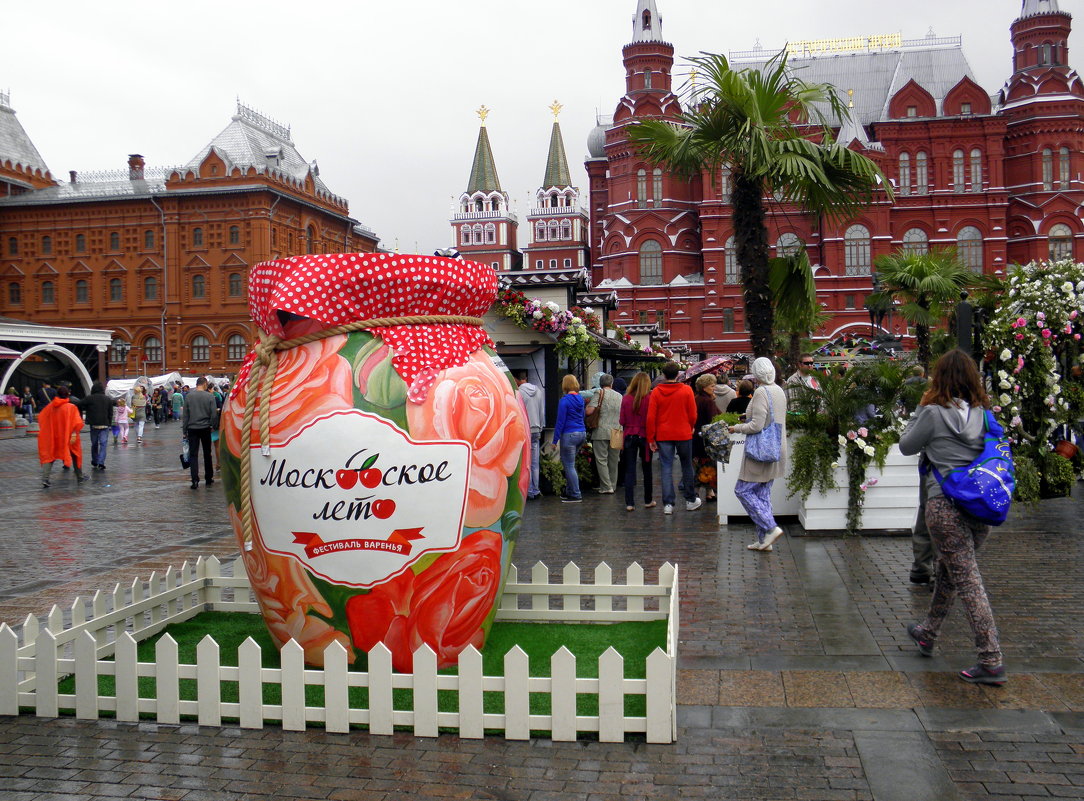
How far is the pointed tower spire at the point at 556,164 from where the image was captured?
108 meters

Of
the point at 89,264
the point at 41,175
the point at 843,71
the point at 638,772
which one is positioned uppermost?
the point at 843,71

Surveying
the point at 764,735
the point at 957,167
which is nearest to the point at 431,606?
the point at 764,735

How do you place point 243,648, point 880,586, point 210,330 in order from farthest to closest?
point 210,330, point 880,586, point 243,648

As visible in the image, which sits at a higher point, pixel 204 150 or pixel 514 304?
pixel 204 150

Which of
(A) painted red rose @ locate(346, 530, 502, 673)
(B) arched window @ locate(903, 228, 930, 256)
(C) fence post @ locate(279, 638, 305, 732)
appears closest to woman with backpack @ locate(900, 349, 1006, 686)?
(A) painted red rose @ locate(346, 530, 502, 673)

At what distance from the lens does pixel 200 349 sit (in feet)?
181

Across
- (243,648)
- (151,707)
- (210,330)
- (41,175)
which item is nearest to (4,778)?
(151,707)

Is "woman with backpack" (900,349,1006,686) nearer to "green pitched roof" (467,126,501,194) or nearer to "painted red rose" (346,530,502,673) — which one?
"painted red rose" (346,530,502,673)

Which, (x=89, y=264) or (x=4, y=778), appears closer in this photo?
(x=4, y=778)

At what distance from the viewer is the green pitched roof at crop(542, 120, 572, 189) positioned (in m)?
108

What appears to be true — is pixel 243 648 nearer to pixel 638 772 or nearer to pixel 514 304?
pixel 638 772

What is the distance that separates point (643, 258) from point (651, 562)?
61.0 m

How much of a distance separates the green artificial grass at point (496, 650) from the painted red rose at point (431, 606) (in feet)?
0.50

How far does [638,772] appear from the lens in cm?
375
